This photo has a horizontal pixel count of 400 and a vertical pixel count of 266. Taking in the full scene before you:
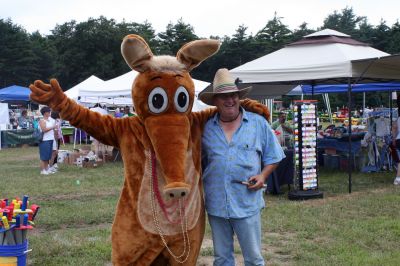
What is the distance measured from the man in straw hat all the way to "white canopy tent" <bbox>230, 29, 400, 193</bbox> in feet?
18.5

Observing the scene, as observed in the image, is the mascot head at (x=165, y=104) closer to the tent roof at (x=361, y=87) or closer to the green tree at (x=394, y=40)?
the tent roof at (x=361, y=87)

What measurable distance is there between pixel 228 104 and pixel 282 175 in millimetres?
6071

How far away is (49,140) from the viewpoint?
12.2 m

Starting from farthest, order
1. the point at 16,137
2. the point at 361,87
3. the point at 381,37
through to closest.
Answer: the point at 381,37
the point at 16,137
the point at 361,87

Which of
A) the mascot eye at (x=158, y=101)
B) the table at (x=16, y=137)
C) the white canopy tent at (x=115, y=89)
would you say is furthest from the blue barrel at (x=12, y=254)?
the table at (x=16, y=137)

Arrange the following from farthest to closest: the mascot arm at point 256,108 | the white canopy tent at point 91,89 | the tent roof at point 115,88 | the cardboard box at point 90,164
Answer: the white canopy tent at point 91,89 → the tent roof at point 115,88 → the cardboard box at point 90,164 → the mascot arm at point 256,108

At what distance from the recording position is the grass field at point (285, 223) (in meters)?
5.47

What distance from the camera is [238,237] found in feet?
11.6

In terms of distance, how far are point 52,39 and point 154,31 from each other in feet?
48.6

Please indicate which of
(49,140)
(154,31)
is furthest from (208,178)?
(154,31)

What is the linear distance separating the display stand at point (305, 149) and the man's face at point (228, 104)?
517 centimetres

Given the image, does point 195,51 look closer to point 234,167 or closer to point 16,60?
point 234,167

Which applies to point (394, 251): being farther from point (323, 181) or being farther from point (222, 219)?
point (323, 181)

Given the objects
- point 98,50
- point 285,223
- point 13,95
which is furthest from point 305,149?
point 98,50
